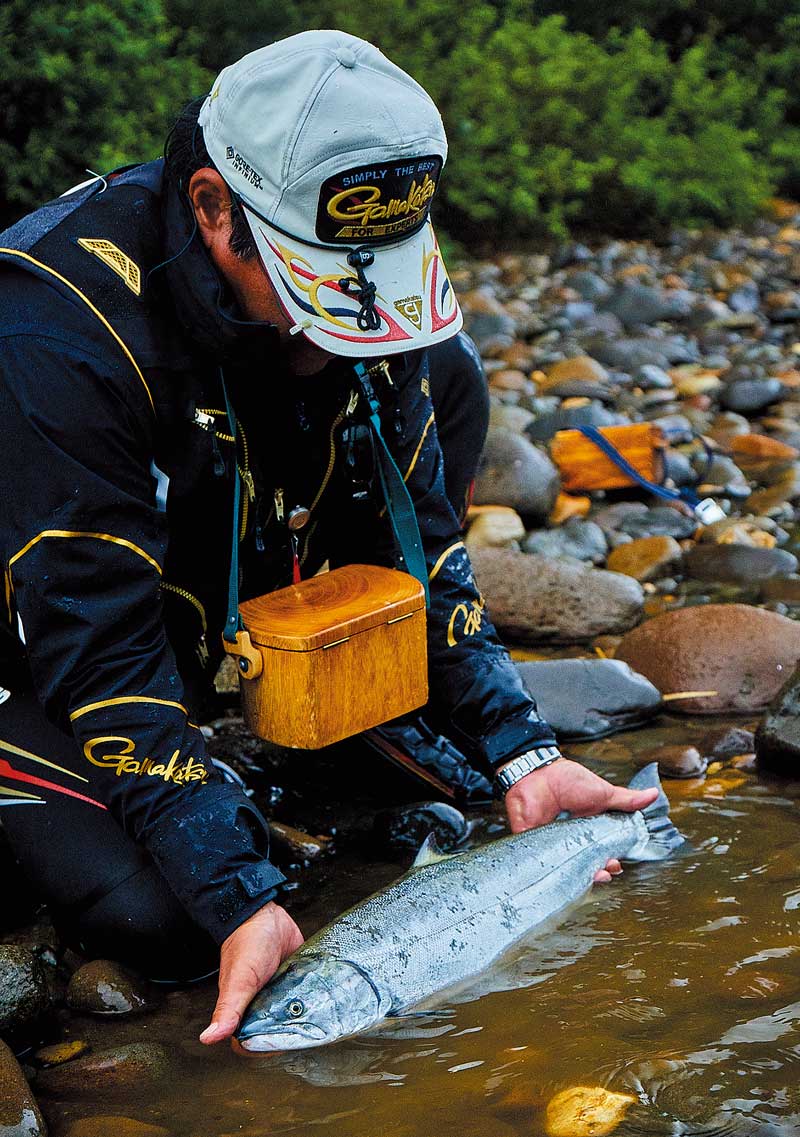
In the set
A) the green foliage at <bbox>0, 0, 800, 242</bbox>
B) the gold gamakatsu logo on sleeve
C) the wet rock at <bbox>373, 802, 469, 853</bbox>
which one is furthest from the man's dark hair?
the green foliage at <bbox>0, 0, 800, 242</bbox>

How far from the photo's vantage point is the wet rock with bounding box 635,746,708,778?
14.7 ft

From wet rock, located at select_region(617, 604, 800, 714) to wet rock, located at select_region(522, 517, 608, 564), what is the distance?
1.56 m

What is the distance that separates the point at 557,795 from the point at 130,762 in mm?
1252

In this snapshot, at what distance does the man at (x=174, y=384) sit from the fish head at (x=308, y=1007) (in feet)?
0.19

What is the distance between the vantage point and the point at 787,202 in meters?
18.9

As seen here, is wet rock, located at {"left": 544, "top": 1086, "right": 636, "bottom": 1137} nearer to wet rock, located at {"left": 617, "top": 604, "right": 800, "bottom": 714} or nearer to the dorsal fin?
the dorsal fin

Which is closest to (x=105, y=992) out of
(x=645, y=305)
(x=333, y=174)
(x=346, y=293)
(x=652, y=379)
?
(x=346, y=293)

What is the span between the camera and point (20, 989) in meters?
3.16

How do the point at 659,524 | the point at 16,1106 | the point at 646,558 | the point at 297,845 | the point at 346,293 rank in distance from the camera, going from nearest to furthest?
the point at 16,1106 → the point at 346,293 → the point at 297,845 → the point at 646,558 → the point at 659,524

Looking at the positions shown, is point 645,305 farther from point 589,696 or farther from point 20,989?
point 20,989

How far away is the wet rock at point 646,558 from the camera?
6590 mm

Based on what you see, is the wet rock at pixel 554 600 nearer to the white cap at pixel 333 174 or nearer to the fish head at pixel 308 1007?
the white cap at pixel 333 174

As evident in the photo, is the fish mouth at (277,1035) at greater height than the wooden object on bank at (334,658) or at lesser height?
lesser

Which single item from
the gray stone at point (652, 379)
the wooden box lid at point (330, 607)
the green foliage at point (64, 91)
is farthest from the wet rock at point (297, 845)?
the green foliage at point (64, 91)
